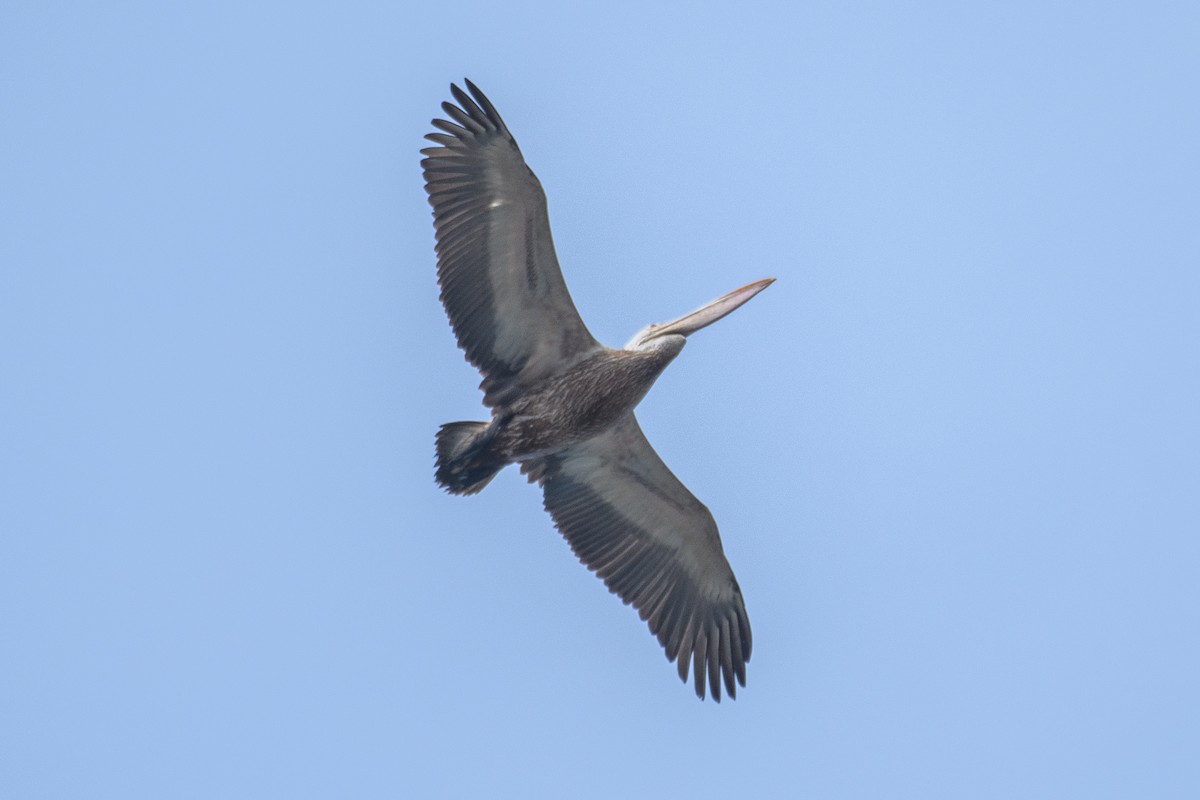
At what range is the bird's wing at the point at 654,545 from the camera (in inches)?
602

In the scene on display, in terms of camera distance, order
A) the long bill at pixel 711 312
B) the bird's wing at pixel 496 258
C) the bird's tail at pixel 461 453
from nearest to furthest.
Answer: the bird's wing at pixel 496 258 → the bird's tail at pixel 461 453 → the long bill at pixel 711 312

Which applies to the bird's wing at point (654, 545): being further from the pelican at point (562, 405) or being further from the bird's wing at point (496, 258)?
the bird's wing at point (496, 258)

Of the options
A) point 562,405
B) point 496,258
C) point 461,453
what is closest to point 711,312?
point 562,405

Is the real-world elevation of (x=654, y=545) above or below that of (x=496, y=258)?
below

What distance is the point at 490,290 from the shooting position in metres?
14.4

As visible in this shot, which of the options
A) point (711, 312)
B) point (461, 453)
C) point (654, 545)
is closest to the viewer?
point (461, 453)

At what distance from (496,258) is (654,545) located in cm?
302

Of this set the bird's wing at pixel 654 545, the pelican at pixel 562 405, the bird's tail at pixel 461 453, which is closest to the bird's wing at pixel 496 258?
the pelican at pixel 562 405

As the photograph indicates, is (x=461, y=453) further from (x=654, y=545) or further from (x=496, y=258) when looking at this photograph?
(x=654, y=545)

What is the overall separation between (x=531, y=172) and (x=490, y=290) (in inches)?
41.6

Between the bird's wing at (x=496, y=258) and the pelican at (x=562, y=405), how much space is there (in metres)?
0.01

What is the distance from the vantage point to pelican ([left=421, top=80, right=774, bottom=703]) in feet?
46.2

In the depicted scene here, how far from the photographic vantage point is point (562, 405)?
47.5 feet

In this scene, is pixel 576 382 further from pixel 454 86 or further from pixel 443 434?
pixel 454 86
